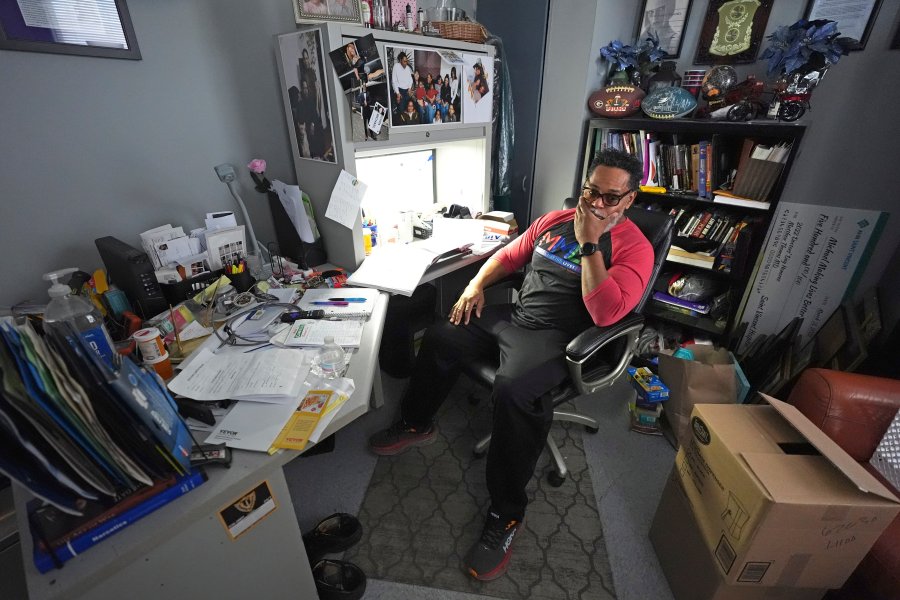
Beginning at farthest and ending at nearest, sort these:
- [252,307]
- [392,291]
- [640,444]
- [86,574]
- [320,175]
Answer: [640,444] < [320,175] < [392,291] < [252,307] < [86,574]

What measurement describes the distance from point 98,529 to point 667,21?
2.87 m

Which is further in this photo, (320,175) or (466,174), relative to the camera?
(466,174)

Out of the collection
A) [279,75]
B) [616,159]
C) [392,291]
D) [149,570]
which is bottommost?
[149,570]

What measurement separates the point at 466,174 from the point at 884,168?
1862mm

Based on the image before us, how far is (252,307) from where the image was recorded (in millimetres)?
1392

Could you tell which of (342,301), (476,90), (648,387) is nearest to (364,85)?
(476,90)

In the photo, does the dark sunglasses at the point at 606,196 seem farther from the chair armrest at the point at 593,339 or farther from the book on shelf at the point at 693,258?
the book on shelf at the point at 693,258

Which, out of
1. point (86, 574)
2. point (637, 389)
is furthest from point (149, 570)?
point (637, 389)

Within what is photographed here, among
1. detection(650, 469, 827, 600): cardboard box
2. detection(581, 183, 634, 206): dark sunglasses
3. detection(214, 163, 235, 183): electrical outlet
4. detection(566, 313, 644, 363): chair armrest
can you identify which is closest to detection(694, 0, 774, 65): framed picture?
detection(581, 183, 634, 206): dark sunglasses

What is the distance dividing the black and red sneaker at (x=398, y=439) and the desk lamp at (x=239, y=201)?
0.88 metres

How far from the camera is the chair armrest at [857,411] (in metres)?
1.14

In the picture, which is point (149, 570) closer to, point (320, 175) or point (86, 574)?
point (86, 574)

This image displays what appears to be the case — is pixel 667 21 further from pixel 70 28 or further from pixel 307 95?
pixel 70 28

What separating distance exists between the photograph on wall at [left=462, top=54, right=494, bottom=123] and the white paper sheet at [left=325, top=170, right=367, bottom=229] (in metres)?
0.69
